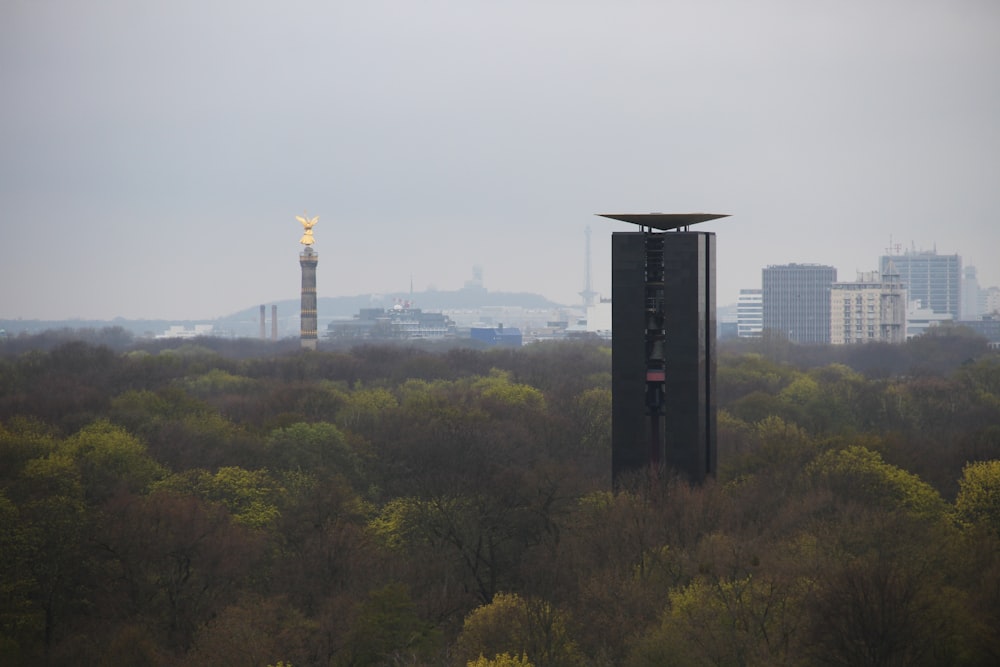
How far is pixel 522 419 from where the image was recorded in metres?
80.9

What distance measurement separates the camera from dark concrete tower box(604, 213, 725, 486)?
5309cm

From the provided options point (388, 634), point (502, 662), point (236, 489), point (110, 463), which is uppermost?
point (110, 463)

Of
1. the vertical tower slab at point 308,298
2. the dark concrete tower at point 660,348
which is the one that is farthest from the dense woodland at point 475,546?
the vertical tower slab at point 308,298

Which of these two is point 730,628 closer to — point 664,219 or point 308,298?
point 664,219

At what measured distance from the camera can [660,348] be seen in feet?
176

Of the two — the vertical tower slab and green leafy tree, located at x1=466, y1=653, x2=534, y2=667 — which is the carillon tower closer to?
the vertical tower slab

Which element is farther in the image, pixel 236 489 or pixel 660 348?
pixel 236 489

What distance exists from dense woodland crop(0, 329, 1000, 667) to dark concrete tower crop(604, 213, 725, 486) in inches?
52.7

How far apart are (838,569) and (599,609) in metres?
6.65

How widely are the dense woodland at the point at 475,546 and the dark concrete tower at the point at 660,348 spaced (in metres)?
1.34

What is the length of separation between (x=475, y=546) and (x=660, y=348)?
9.52m

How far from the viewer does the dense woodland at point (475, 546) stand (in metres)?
38.2

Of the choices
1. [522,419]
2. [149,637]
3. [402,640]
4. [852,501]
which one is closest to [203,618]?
[149,637]

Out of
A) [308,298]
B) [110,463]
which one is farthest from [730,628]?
[308,298]
